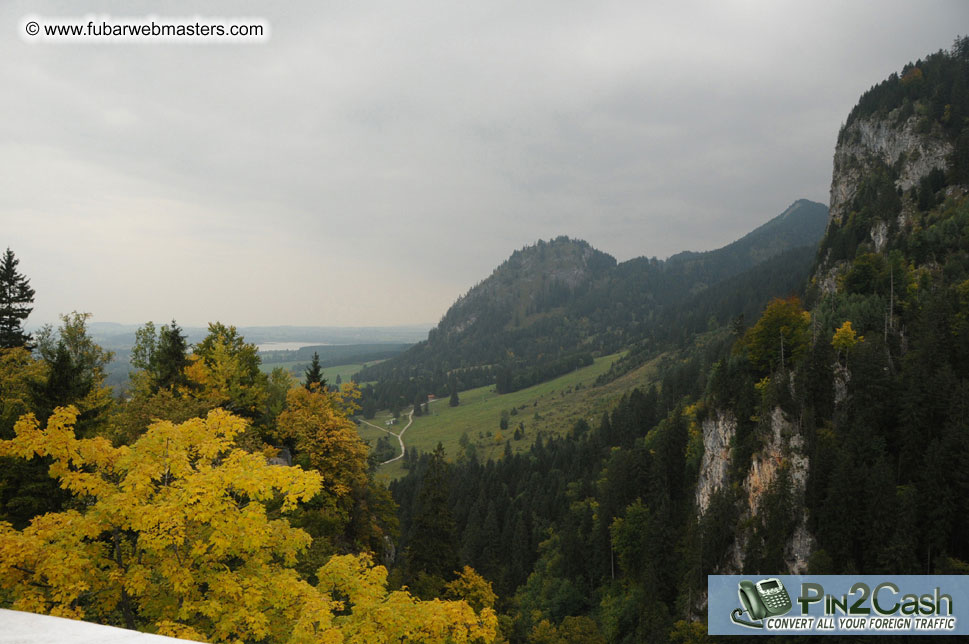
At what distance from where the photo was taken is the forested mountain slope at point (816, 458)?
4803 centimetres

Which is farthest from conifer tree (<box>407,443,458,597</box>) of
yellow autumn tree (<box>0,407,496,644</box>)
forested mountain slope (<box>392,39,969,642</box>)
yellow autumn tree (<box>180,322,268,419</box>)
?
yellow autumn tree (<box>0,407,496,644</box>)

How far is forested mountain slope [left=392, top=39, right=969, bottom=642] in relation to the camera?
48031 mm

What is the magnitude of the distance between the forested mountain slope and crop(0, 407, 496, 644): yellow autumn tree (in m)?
26.5

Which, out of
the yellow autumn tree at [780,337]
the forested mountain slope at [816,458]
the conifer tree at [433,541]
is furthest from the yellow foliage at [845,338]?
the conifer tree at [433,541]

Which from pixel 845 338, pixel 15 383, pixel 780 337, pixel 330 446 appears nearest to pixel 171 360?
pixel 15 383

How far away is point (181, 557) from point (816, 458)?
65061mm

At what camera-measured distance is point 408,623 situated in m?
11.0

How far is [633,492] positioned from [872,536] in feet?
148

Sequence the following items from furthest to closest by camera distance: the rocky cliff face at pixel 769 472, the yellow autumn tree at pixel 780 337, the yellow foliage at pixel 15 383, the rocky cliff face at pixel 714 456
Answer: the rocky cliff face at pixel 714 456 → the yellow autumn tree at pixel 780 337 → the rocky cliff face at pixel 769 472 → the yellow foliage at pixel 15 383

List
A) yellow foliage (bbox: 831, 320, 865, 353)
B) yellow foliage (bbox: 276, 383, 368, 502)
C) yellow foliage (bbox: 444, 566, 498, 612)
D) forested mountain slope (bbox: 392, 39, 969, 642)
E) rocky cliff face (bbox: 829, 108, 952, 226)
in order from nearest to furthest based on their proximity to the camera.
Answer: yellow foliage (bbox: 276, 383, 368, 502) < yellow foliage (bbox: 444, 566, 498, 612) < forested mountain slope (bbox: 392, 39, 969, 642) < yellow foliage (bbox: 831, 320, 865, 353) < rocky cliff face (bbox: 829, 108, 952, 226)

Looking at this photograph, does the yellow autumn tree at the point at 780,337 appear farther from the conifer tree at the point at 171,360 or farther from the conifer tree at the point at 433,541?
the conifer tree at the point at 171,360

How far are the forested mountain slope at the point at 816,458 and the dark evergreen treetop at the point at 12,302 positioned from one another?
3640 centimetres

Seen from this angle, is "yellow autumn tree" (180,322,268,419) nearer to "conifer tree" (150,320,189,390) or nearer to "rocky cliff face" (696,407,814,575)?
"conifer tree" (150,320,189,390)

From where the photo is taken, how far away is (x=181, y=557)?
1032 cm
